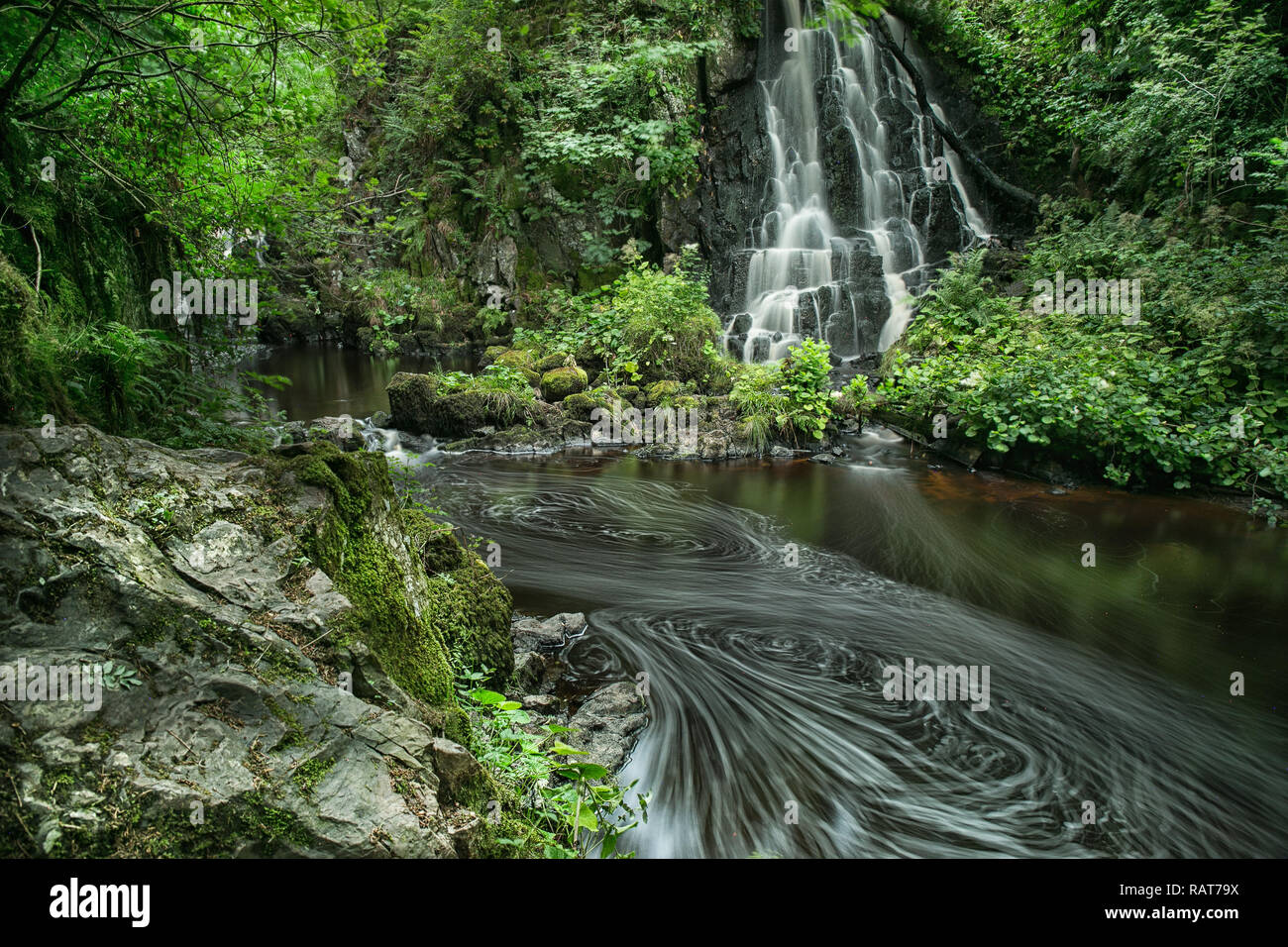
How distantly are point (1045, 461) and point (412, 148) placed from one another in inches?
759

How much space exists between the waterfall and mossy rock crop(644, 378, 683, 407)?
2.40m

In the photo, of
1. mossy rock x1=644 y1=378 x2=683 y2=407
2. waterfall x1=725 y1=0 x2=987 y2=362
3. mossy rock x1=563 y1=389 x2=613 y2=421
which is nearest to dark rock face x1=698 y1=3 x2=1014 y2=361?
waterfall x1=725 y1=0 x2=987 y2=362

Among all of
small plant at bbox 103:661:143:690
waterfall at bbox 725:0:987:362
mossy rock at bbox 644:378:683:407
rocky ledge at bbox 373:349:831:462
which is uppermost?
waterfall at bbox 725:0:987:362

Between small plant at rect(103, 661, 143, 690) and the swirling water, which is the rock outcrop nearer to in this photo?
small plant at rect(103, 661, 143, 690)

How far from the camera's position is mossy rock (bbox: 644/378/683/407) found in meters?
11.6

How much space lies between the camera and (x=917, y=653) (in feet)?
17.2

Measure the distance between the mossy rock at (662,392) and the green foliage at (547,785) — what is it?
8.80 meters

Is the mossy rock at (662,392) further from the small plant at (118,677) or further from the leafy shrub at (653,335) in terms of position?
the small plant at (118,677)

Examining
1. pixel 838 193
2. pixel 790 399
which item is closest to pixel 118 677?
pixel 790 399

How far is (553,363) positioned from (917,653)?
373 inches

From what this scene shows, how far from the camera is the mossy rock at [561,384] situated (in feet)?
39.7

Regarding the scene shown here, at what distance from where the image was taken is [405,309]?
18562 mm

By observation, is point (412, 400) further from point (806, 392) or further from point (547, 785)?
point (547, 785)

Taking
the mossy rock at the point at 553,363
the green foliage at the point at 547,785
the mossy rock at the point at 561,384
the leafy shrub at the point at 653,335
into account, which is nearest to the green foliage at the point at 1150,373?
the leafy shrub at the point at 653,335
